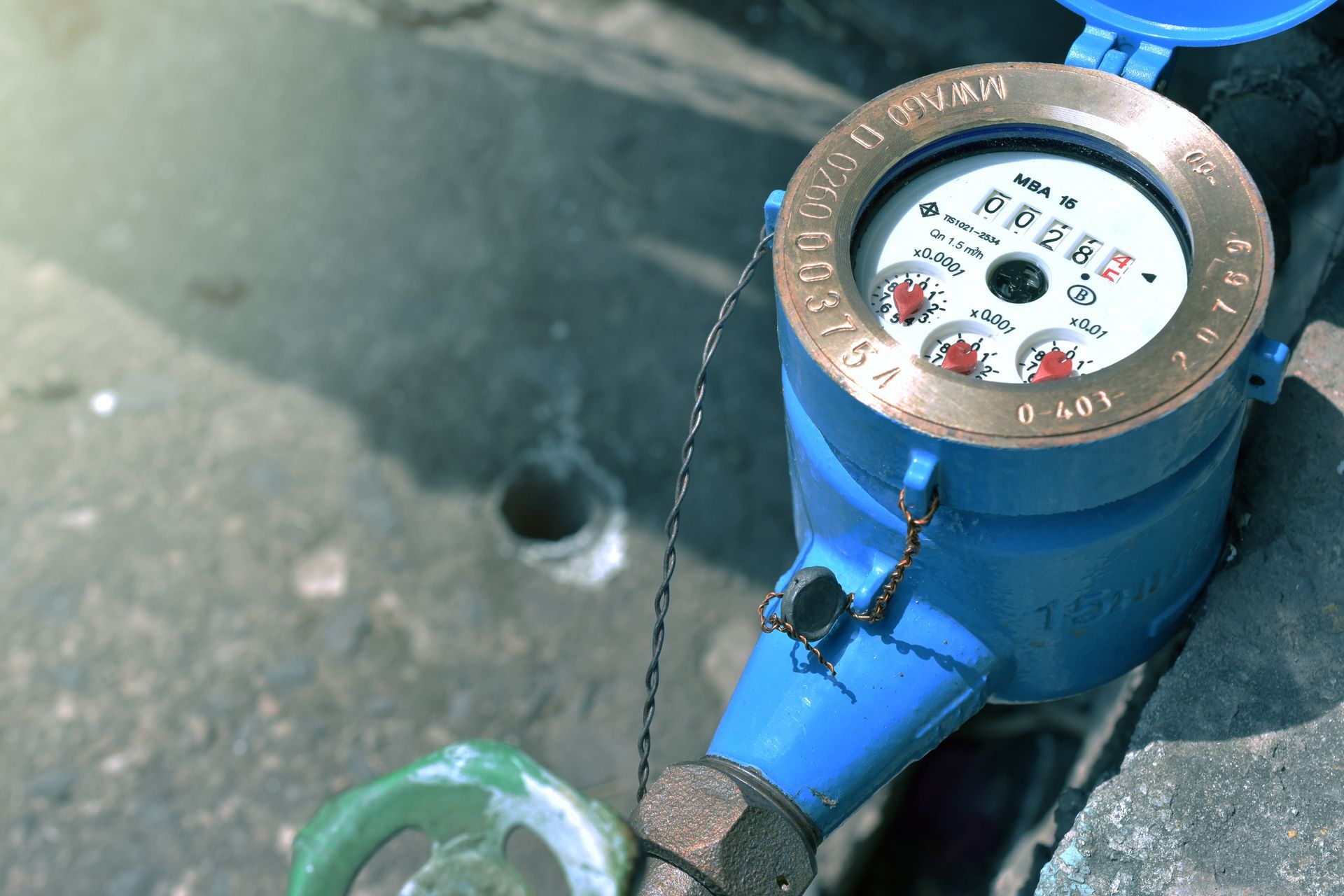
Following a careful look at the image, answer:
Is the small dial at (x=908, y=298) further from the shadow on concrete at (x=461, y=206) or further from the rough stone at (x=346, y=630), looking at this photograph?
the rough stone at (x=346, y=630)

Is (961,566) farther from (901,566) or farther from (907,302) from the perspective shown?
(907,302)

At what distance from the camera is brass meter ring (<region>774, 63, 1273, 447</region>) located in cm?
102

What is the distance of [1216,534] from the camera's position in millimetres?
1321

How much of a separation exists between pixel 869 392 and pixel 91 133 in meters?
2.21

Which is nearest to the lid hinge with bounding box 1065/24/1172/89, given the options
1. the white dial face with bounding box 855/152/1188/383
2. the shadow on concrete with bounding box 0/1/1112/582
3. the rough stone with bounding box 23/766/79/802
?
the white dial face with bounding box 855/152/1188/383

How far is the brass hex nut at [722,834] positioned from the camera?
1.12 m

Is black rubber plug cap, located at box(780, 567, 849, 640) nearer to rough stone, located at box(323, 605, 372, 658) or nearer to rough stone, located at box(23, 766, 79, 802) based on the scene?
rough stone, located at box(323, 605, 372, 658)

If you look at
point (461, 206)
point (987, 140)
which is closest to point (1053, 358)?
point (987, 140)

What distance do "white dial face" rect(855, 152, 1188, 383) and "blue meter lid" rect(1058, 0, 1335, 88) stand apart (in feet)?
0.48

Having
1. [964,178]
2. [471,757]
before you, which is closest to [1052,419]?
[964,178]

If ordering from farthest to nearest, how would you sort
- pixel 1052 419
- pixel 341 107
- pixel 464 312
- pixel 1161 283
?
pixel 341 107, pixel 464 312, pixel 1161 283, pixel 1052 419

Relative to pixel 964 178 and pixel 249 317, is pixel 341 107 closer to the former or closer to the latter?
pixel 249 317

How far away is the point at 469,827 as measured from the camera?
102cm

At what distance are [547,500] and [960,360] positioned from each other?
129 centimetres
